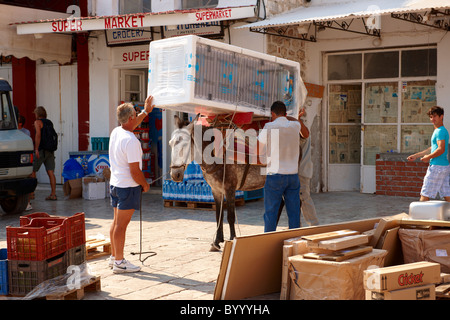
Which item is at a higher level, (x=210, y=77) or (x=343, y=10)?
(x=343, y=10)

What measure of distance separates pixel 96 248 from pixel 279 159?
288 cm

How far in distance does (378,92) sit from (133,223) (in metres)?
6.56

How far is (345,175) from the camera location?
14.4 metres

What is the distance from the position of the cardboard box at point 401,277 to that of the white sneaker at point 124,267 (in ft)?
10.9

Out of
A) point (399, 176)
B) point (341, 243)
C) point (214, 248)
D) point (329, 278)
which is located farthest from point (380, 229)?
point (399, 176)

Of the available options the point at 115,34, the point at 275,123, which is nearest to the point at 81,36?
the point at 115,34

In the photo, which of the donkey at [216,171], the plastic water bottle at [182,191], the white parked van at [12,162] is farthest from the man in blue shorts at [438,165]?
the white parked van at [12,162]

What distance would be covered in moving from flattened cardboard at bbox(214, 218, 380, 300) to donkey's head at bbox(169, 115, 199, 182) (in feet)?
8.84

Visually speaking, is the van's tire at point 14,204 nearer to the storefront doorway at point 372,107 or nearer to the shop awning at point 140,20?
the shop awning at point 140,20

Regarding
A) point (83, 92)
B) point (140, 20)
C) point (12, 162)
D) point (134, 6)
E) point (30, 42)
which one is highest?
point (134, 6)

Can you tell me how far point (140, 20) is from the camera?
12.4m

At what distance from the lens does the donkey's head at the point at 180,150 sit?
7.75 meters

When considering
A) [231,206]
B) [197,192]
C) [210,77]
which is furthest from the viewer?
[197,192]

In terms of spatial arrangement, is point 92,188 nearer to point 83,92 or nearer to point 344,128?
point 83,92
